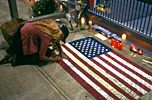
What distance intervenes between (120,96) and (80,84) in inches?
31.5

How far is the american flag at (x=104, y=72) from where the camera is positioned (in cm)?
373

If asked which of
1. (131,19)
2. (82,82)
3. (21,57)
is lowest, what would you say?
(82,82)

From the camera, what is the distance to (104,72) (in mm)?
4254

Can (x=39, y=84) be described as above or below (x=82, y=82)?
above

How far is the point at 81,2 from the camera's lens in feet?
20.0

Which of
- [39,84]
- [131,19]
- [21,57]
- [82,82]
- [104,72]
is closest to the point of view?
[39,84]

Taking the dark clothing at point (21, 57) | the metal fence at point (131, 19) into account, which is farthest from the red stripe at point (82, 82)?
the metal fence at point (131, 19)

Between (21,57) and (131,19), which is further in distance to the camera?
(131,19)

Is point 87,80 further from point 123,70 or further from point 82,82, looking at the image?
point 123,70

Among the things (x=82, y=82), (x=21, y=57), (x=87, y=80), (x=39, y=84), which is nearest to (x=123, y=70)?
(x=87, y=80)

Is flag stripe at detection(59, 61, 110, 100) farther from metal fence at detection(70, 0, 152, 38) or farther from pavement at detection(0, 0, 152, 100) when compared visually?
metal fence at detection(70, 0, 152, 38)

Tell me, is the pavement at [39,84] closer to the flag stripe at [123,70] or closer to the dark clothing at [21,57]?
the dark clothing at [21,57]

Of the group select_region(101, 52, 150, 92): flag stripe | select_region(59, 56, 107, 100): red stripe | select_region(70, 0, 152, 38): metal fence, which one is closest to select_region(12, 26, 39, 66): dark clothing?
select_region(59, 56, 107, 100): red stripe

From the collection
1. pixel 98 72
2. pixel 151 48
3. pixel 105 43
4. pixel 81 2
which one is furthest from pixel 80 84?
pixel 81 2
